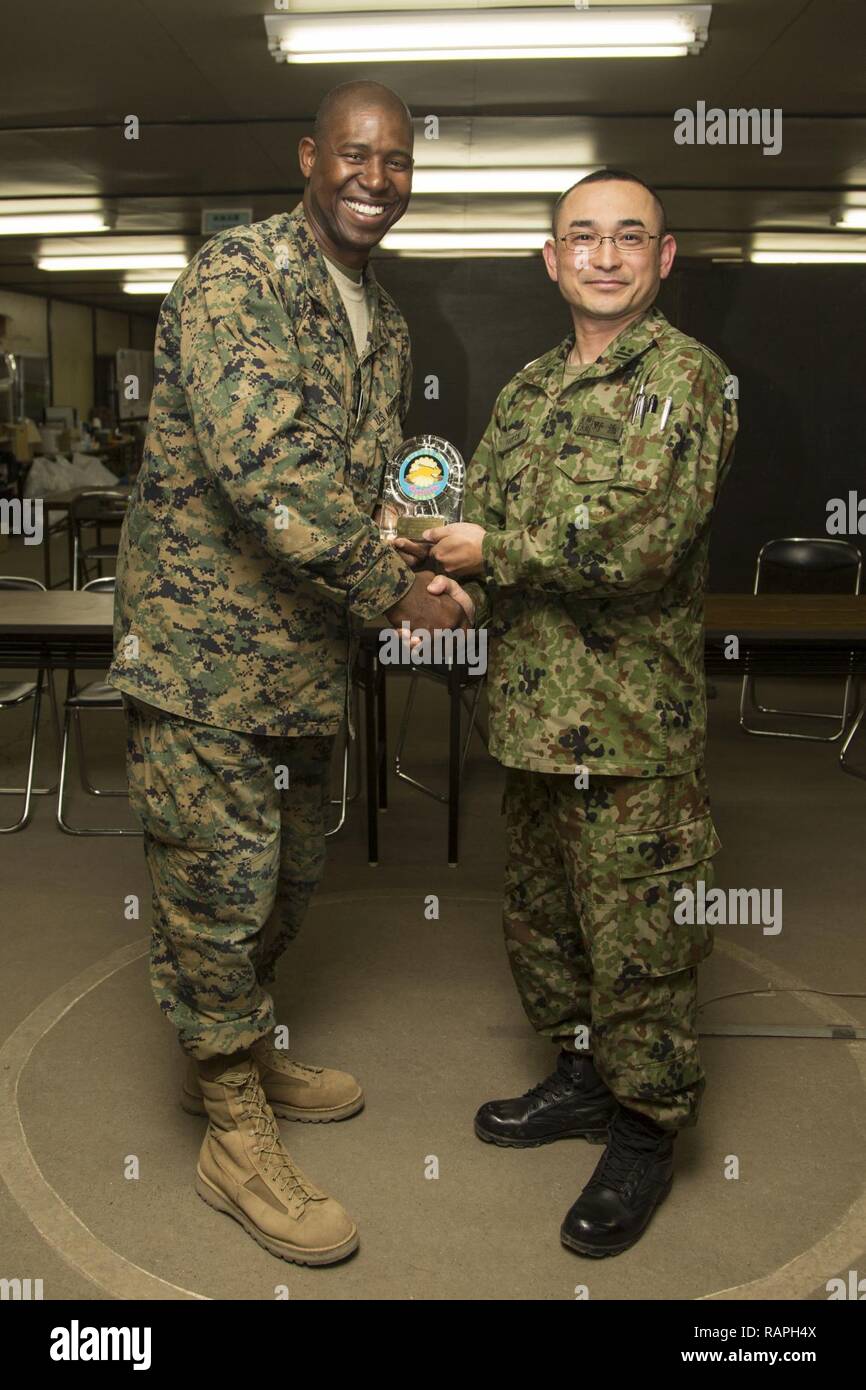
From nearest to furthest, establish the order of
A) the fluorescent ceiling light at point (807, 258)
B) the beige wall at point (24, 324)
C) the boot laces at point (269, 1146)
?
the boot laces at point (269, 1146), the fluorescent ceiling light at point (807, 258), the beige wall at point (24, 324)

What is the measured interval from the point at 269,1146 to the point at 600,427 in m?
1.45

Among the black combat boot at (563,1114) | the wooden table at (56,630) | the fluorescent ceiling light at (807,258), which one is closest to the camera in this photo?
the black combat boot at (563,1114)

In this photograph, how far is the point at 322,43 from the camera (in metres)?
5.15

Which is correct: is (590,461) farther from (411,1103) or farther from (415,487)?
(411,1103)

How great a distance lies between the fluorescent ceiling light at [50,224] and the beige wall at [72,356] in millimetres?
2011

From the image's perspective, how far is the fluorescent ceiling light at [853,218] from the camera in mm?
7625

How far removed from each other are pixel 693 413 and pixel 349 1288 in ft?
5.20

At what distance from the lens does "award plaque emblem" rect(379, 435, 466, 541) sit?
232 centimetres

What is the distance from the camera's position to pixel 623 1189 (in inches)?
88.8

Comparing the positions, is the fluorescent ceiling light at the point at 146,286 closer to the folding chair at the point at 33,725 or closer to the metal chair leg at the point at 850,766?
the folding chair at the point at 33,725

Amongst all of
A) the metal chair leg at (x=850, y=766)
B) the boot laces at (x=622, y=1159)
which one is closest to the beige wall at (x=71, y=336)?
the metal chair leg at (x=850, y=766)

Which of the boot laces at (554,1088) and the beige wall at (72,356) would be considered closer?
the boot laces at (554,1088)

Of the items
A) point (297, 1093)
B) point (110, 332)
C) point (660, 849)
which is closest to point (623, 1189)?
point (660, 849)

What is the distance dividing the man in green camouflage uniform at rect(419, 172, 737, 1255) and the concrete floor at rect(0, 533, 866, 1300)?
19 centimetres
